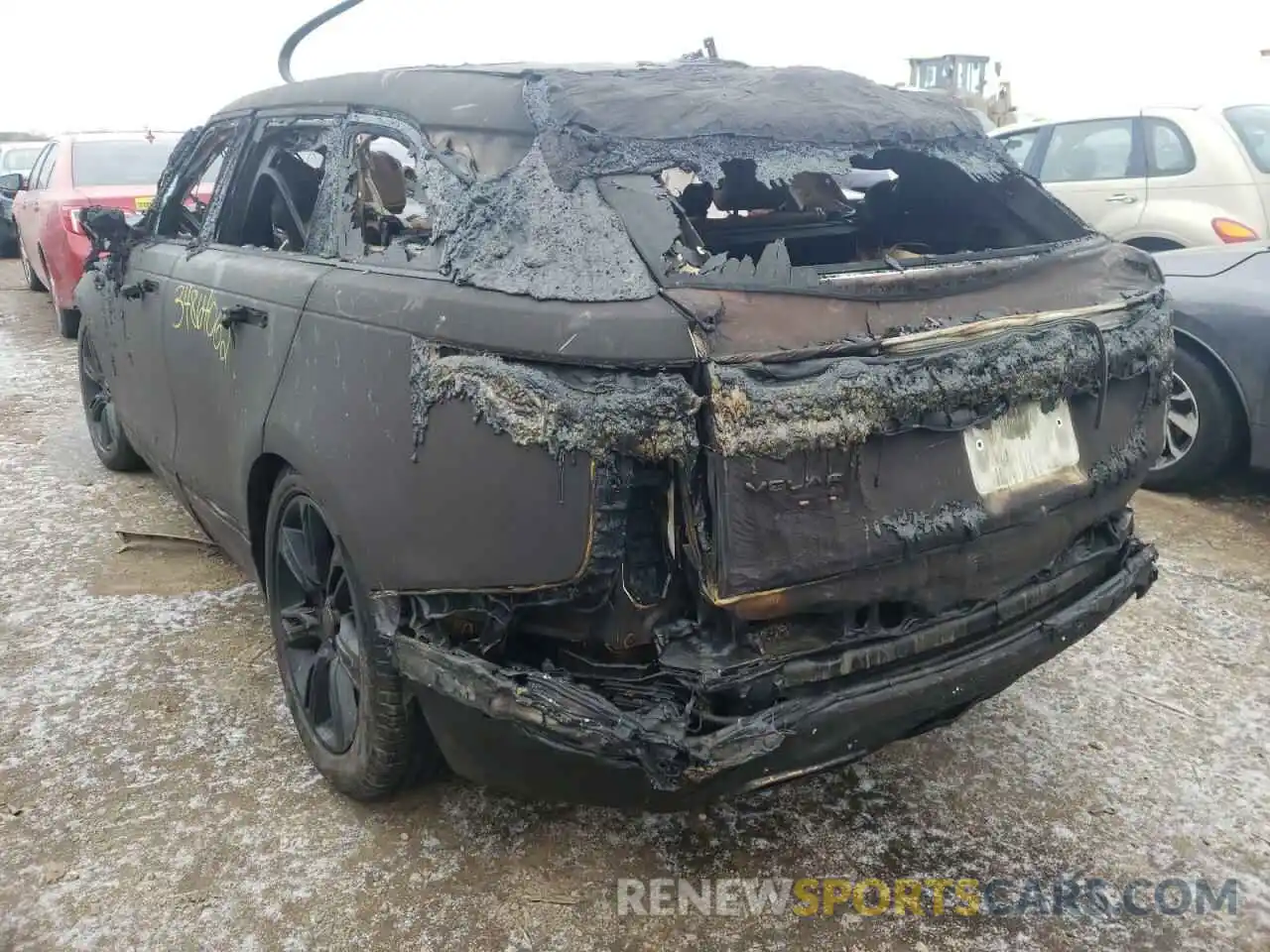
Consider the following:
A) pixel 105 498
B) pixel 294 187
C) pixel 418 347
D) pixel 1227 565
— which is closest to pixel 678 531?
pixel 418 347

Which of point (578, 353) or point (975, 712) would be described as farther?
point (975, 712)

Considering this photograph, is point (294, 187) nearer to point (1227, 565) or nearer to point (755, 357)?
point (755, 357)

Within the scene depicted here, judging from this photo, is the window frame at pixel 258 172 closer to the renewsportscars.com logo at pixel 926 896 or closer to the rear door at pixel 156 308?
the rear door at pixel 156 308

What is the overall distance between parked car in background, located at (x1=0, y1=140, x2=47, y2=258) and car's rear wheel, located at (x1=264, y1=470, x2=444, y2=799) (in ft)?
42.6

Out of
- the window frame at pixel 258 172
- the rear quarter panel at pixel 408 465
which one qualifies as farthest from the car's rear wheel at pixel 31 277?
the rear quarter panel at pixel 408 465

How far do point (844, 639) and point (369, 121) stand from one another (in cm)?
173

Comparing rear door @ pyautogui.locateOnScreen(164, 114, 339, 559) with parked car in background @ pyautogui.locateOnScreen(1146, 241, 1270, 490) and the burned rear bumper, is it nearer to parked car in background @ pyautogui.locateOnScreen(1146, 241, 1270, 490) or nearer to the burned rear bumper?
the burned rear bumper

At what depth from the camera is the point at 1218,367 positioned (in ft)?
14.9

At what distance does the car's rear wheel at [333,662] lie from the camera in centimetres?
234

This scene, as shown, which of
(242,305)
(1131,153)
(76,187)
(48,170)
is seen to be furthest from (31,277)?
(1131,153)

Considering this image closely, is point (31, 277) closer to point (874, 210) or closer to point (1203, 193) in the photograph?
point (874, 210)

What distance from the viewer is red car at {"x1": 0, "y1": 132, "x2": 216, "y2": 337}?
777 cm

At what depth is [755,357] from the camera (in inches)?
73.6

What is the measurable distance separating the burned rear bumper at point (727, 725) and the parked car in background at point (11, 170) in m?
13.9
